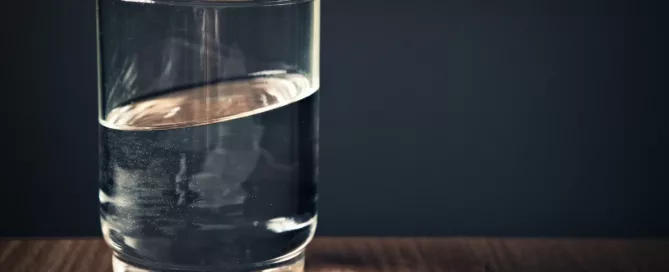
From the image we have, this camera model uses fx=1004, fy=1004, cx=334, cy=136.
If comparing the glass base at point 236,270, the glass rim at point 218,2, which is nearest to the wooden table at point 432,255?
the glass base at point 236,270

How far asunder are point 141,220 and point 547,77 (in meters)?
0.50

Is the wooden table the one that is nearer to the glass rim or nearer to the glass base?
the glass base

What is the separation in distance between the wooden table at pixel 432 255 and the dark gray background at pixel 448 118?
22cm

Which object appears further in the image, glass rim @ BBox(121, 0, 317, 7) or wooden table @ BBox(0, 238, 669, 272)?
wooden table @ BBox(0, 238, 669, 272)

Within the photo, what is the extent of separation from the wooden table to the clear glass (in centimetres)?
9

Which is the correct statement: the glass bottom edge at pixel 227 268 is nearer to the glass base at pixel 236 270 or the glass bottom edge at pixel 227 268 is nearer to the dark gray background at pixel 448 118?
the glass base at pixel 236 270

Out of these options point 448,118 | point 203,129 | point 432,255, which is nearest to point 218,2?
point 203,129

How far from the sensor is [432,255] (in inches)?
29.8

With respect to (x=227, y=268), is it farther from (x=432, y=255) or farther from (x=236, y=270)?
(x=432, y=255)

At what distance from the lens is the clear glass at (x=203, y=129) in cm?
62

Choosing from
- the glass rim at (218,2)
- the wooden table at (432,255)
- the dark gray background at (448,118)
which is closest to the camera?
the glass rim at (218,2)

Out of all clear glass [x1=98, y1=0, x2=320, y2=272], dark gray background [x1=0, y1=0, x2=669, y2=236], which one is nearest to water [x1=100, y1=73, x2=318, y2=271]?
clear glass [x1=98, y1=0, x2=320, y2=272]

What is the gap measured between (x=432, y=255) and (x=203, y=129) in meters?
0.23

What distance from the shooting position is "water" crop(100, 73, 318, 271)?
0.62m
